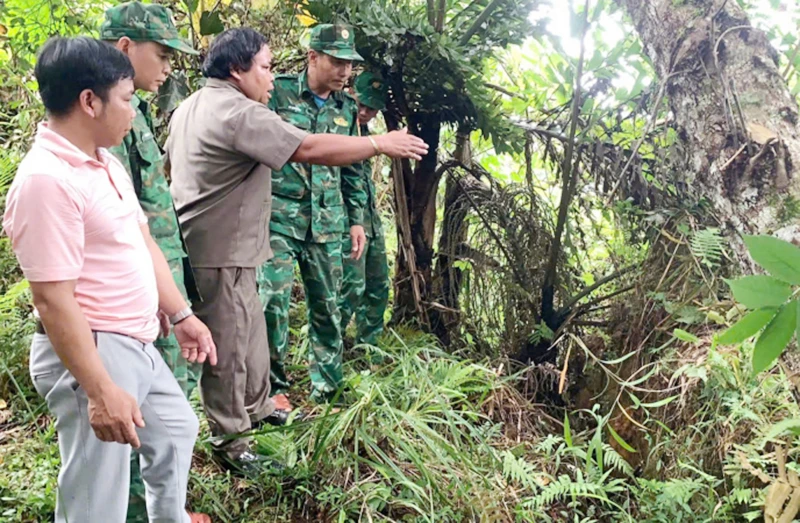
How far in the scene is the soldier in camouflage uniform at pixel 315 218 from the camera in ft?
10.3

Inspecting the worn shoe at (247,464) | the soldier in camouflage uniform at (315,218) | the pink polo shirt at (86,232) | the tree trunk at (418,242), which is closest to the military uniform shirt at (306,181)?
the soldier in camouflage uniform at (315,218)

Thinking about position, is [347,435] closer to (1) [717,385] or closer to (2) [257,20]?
(1) [717,385]

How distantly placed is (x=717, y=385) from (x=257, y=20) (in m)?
3.39

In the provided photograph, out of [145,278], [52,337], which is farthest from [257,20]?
[52,337]

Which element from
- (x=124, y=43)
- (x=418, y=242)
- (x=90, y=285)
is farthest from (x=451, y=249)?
(x=90, y=285)

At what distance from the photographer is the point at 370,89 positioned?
12.1 feet

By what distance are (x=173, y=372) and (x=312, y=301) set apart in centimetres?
120

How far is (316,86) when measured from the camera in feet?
10.6

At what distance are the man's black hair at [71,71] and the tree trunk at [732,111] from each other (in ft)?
6.65

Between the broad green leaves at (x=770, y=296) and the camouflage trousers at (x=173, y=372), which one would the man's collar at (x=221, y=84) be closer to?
the camouflage trousers at (x=173, y=372)

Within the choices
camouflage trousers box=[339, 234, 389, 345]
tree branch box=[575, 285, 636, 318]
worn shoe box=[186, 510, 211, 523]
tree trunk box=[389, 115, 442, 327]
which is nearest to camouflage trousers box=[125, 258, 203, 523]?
worn shoe box=[186, 510, 211, 523]

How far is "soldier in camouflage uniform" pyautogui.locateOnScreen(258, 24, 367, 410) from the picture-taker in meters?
3.14

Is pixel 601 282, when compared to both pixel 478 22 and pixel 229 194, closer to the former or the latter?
pixel 478 22

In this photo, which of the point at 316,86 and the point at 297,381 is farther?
the point at 297,381
